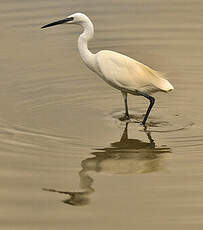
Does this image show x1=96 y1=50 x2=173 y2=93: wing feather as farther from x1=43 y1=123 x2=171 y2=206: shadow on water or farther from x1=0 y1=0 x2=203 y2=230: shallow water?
x1=43 y1=123 x2=171 y2=206: shadow on water

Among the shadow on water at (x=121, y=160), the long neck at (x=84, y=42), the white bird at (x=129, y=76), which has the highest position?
the long neck at (x=84, y=42)

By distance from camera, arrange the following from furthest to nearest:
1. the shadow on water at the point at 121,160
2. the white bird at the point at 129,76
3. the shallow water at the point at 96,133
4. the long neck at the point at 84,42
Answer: the long neck at the point at 84,42 → the white bird at the point at 129,76 → the shadow on water at the point at 121,160 → the shallow water at the point at 96,133

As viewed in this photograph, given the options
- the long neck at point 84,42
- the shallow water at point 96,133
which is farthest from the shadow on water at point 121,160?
the long neck at point 84,42

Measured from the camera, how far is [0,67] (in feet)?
39.1

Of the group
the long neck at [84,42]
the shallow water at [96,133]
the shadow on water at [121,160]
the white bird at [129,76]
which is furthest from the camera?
the long neck at [84,42]

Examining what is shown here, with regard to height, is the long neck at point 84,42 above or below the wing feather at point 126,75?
above

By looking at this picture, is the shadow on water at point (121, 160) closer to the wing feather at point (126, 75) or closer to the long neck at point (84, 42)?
the wing feather at point (126, 75)

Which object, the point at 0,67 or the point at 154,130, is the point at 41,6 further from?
the point at 154,130

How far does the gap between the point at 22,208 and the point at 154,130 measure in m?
2.70

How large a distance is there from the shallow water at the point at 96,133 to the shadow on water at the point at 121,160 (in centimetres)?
1

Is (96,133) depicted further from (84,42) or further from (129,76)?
Result: (84,42)

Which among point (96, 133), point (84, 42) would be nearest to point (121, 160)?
point (96, 133)

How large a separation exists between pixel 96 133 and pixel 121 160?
865mm

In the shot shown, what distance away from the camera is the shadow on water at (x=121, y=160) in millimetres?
7800
